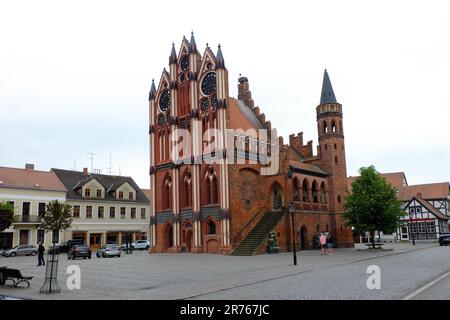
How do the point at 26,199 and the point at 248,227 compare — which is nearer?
the point at 248,227

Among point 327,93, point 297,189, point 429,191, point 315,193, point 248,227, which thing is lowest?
point 248,227

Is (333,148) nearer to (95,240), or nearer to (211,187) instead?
(211,187)

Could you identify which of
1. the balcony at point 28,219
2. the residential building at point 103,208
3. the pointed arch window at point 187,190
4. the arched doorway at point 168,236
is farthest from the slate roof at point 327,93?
the balcony at point 28,219

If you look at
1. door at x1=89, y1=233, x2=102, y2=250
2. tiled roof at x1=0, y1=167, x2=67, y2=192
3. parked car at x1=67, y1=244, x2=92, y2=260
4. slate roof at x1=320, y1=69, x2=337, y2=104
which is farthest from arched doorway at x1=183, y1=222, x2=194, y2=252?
tiled roof at x1=0, y1=167, x2=67, y2=192

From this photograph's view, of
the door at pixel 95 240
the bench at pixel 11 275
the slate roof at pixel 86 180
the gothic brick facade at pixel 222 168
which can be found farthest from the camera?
the slate roof at pixel 86 180

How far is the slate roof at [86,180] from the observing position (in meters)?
63.6

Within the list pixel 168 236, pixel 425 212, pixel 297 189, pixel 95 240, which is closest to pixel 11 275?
pixel 168 236

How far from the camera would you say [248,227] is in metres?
41.9

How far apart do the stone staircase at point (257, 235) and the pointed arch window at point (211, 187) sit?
4.81 metres

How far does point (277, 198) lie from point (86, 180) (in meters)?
32.3

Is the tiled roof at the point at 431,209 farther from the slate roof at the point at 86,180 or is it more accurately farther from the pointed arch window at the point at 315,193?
the slate roof at the point at 86,180

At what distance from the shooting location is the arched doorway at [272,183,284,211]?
45.6 metres

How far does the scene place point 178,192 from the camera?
46.2 m
